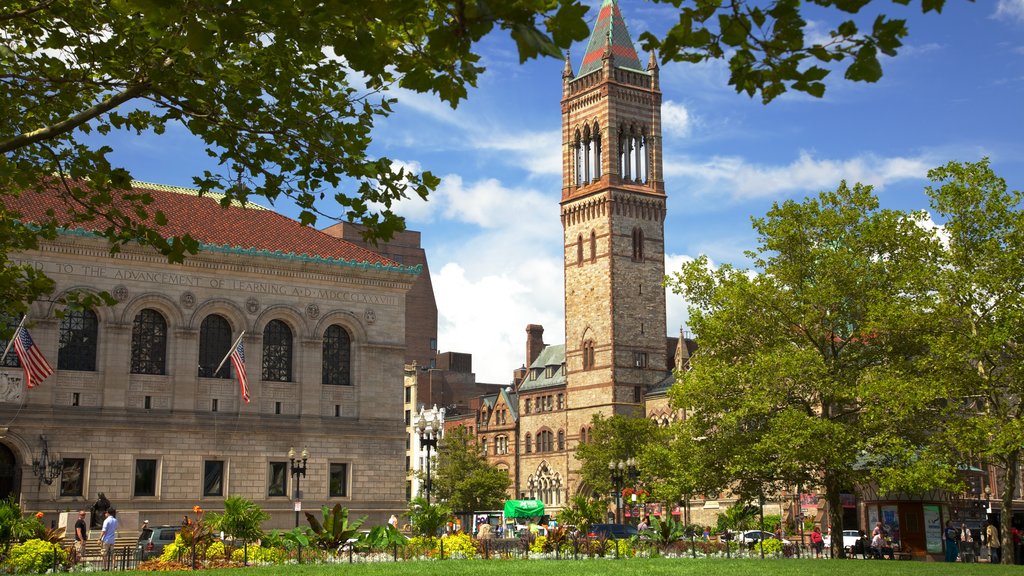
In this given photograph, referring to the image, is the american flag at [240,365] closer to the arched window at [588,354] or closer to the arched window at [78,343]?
the arched window at [78,343]

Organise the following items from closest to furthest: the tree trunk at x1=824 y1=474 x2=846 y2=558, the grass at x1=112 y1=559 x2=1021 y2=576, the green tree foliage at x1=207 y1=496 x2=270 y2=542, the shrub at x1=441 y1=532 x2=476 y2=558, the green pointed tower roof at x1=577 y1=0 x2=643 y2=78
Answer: the grass at x1=112 y1=559 x2=1021 y2=576 → the shrub at x1=441 y1=532 x2=476 y2=558 → the green tree foliage at x1=207 y1=496 x2=270 y2=542 → the tree trunk at x1=824 y1=474 x2=846 y2=558 → the green pointed tower roof at x1=577 y1=0 x2=643 y2=78

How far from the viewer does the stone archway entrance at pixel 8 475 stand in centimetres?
4272

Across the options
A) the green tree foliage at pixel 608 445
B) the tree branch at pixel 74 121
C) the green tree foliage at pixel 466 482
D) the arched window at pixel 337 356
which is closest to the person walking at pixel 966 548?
the arched window at pixel 337 356

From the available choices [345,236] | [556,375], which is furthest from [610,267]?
[345,236]

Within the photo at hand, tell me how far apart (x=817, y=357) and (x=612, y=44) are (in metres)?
68.8

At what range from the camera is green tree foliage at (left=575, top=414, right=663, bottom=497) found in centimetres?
8212

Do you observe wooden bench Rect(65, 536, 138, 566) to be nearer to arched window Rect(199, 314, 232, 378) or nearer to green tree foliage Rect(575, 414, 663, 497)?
arched window Rect(199, 314, 232, 378)

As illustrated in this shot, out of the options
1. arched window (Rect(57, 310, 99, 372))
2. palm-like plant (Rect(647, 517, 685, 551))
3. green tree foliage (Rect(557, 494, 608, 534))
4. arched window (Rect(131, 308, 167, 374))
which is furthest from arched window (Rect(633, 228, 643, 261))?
palm-like plant (Rect(647, 517, 685, 551))

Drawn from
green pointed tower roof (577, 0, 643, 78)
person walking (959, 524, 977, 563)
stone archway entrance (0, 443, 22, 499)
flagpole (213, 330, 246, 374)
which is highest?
green pointed tower roof (577, 0, 643, 78)

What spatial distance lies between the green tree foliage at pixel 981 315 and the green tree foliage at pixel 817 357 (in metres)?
0.88

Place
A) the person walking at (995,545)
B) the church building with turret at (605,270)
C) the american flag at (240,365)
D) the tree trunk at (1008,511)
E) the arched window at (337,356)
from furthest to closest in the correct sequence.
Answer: the church building with turret at (605,270) < the arched window at (337,356) < the american flag at (240,365) < the person walking at (995,545) < the tree trunk at (1008,511)

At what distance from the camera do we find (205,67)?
39.0 ft

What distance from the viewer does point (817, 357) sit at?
38062 mm

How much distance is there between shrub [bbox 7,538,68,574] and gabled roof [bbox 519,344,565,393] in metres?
78.0
